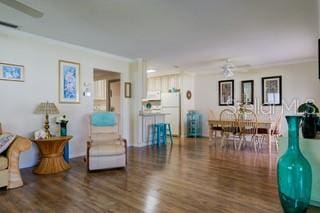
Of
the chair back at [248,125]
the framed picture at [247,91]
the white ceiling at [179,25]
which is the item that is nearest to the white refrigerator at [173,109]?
the framed picture at [247,91]

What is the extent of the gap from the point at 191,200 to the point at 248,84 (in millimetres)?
5433

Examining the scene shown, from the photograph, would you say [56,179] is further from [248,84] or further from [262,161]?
[248,84]

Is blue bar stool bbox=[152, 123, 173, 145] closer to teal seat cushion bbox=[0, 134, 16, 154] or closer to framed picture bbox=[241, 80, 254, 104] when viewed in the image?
framed picture bbox=[241, 80, 254, 104]

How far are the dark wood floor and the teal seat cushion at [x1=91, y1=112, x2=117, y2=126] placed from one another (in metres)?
0.80

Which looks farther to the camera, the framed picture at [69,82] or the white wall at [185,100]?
the white wall at [185,100]

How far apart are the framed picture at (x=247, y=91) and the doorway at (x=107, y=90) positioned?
3.90 meters

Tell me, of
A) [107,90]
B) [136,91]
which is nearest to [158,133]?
[136,91]

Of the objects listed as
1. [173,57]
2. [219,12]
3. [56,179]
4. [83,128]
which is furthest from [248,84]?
[56,179]

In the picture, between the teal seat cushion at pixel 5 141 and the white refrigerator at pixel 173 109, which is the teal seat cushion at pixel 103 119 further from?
the white refrigerator at pixel 173 109

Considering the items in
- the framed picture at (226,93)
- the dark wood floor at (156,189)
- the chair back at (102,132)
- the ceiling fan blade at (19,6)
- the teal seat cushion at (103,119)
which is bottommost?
the dark wood floor at (156,189)

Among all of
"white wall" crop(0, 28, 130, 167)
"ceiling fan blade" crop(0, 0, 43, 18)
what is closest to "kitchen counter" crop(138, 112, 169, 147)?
"white wall" crop(0, 28, 130, 167)

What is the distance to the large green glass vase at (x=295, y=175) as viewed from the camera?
1.83m

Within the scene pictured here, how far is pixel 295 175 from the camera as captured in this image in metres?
1.84

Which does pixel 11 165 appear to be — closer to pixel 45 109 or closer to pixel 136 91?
pixel 45 109
